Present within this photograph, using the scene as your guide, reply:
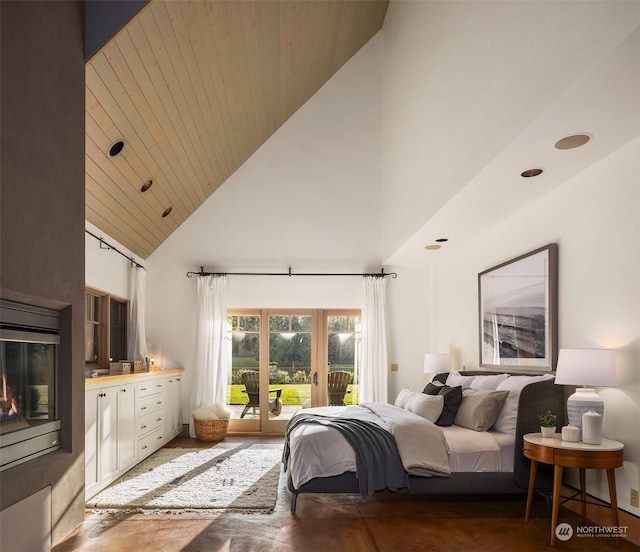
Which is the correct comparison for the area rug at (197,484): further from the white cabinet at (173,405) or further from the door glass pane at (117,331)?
the door glass pane at (117,331)

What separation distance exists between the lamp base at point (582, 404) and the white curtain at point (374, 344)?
4.26m

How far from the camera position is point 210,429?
24.7ft

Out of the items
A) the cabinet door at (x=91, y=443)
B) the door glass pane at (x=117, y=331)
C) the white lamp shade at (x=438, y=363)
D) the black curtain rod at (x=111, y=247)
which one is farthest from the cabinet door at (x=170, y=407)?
the white lamp shade at (x=438, y=363)

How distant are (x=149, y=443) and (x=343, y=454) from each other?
2.95 meters

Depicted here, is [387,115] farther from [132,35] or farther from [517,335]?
[132,35]

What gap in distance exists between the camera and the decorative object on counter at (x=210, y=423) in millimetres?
7539

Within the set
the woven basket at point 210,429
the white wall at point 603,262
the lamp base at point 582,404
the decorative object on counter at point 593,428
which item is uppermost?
the white wall at point 603,262

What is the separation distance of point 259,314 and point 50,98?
17.8 ft

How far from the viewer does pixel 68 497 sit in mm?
3471

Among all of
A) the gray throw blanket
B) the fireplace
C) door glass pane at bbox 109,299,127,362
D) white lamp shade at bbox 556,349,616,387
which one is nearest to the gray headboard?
white lamp shade at bbox 556,349,616,387

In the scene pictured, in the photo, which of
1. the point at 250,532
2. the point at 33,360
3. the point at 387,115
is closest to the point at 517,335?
the point at 250,532

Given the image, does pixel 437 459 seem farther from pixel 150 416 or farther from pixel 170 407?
pixel 170 407

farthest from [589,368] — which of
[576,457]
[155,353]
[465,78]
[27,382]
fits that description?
[155,353]

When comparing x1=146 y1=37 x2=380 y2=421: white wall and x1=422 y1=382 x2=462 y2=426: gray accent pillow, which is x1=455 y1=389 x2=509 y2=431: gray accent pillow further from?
x1=146 y1=37 x2=380 y2=421: white wall
